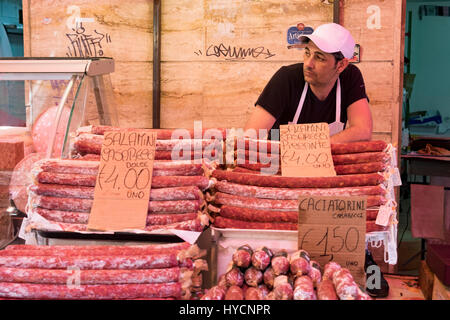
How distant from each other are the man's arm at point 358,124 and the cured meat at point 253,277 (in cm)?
136

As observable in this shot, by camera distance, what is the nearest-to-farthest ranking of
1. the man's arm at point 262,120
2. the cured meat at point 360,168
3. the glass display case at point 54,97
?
the cured meat at point 360,168, the glass display case at point 54,97, the man's arm at point 262,120

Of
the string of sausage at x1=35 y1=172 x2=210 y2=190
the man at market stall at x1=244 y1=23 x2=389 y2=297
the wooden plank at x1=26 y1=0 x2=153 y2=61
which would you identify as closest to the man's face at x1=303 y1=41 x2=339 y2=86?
the man at market stall at x1=244 y1=23 x2=389 y2=297

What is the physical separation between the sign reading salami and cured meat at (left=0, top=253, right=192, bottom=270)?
1.51 feet

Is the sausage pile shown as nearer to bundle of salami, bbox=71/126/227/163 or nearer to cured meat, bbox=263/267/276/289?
bundle of salami, bbox=71/126/227/163

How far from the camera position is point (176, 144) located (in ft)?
7.38

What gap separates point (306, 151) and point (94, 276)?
1.11 m

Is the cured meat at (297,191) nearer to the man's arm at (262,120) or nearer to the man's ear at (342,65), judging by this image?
the man's arm at (262,120)

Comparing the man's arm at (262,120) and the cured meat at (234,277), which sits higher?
the man's arm at (262,120)

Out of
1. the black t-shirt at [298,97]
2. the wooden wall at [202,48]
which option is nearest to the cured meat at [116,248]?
the black t-shirt at [298,97]

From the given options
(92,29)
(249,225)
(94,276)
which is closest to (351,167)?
(249,225)

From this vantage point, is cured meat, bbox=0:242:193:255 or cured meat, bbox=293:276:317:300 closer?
cured meat, bbox=293:276:317:300

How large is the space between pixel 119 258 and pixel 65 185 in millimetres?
560

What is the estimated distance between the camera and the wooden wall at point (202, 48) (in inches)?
186

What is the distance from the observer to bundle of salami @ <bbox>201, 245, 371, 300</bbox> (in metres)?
1.55
